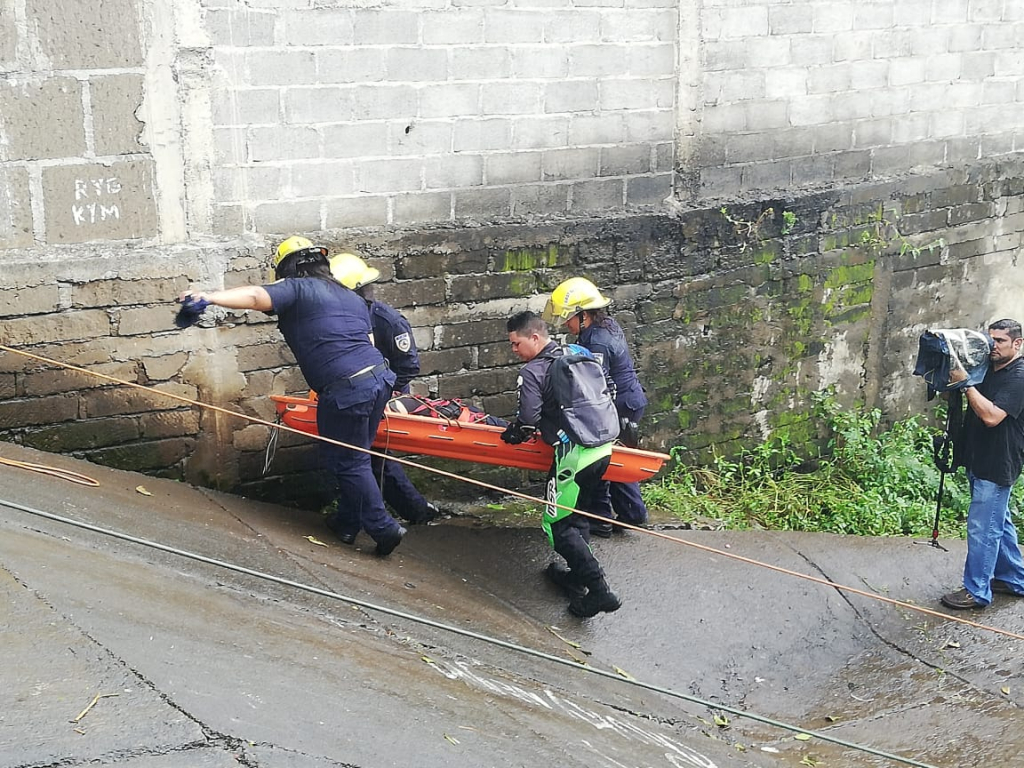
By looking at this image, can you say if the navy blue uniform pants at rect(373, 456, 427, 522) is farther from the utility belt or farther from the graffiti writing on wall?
the graffiti writing on wall

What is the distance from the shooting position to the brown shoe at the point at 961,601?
646 centimetres

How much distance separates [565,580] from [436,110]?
291cm

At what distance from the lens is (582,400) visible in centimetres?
568

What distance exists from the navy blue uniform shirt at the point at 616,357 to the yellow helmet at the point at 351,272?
4.41 ft

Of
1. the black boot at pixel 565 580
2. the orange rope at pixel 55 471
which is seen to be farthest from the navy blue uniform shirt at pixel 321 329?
the black boot at pixel 565 580

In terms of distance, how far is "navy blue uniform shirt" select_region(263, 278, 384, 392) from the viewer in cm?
561

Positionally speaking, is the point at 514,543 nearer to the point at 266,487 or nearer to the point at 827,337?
the point at 266,487

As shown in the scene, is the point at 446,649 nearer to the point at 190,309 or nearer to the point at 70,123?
the point at 190,309

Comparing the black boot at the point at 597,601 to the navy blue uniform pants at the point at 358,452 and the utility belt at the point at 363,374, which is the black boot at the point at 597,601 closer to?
the navy blue uniform pants at the point at 358,452

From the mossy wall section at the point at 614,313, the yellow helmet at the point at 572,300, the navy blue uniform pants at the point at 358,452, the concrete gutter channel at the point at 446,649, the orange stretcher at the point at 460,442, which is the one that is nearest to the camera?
the concrete gutter channel at the point at 446,649

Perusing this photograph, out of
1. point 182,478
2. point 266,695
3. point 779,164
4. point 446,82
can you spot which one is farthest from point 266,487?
point 779,164

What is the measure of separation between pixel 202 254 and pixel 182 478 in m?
1.31

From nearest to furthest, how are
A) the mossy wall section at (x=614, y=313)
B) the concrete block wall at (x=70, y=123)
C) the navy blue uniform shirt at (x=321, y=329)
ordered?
the concrete block wall at (x=70, y=123)
the navy blue uniform shirt at (x=321, y=329)
the mossy wall section at (x=614, y=313)

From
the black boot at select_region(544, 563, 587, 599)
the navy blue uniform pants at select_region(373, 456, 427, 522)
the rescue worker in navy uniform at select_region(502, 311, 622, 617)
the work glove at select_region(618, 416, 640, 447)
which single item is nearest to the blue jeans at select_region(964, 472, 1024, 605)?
the work glove at select_region(618, 416, 640, 447)
